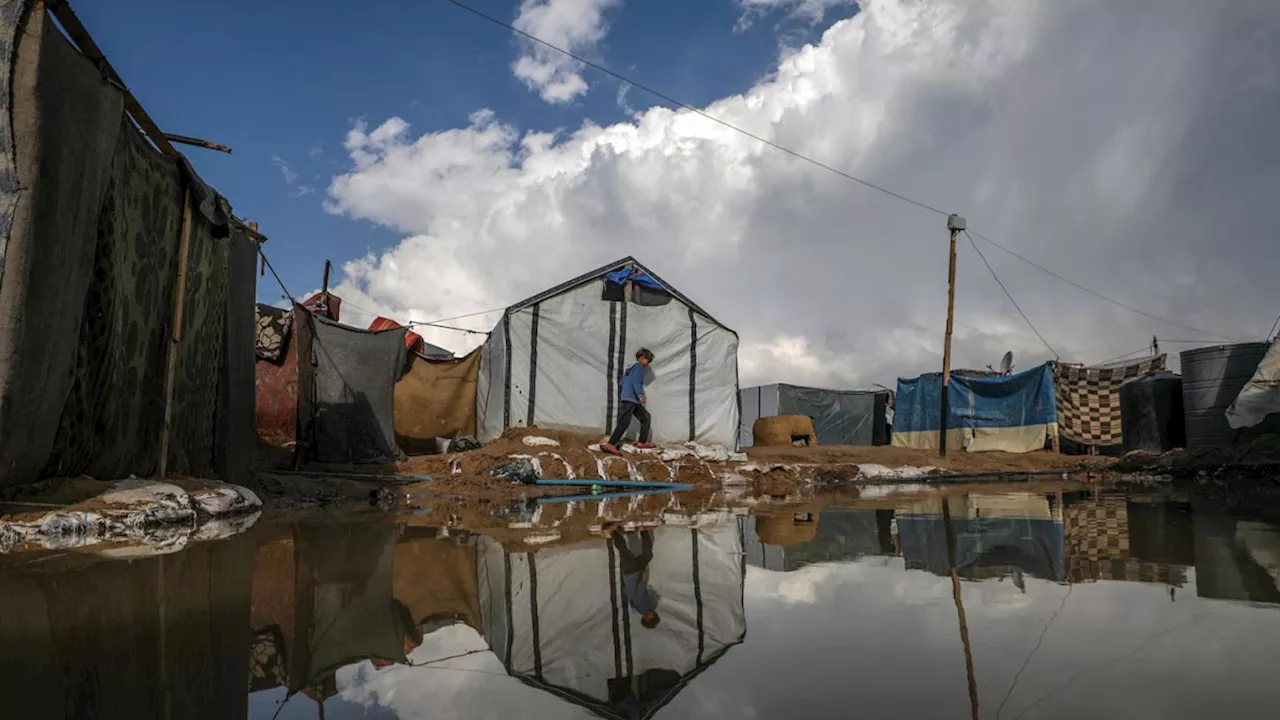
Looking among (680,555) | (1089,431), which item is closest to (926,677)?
(680,555)

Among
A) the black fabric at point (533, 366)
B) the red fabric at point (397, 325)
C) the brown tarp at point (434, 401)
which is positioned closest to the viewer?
the black fabric at point (533, 366)

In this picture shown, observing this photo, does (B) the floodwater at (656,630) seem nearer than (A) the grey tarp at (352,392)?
Yes

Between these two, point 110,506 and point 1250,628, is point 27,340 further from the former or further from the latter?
point 1250,628

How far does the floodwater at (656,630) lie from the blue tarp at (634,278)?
Answer: 9.45 metres

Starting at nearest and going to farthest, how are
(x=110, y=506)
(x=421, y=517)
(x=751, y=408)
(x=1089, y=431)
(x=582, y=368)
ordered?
(x=110, y=506)
(x=421, y=517)
(x=582, y=368)
(x=1089, y=431)
(x=751, y=408)

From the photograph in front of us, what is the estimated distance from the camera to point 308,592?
8.39 feet

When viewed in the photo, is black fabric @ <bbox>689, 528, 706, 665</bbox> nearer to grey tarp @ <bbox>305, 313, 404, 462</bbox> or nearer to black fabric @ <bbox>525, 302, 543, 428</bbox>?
grey tarp @ <bbox>305, 313, 404, 462</bbox>

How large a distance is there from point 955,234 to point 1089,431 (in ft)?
18.3

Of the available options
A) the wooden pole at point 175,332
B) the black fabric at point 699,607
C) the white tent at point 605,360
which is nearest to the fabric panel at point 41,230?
the wooden pole at point 175,332

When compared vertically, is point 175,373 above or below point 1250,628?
above

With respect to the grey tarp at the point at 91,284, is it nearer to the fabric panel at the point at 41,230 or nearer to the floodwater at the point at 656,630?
the fabric panel at the point at 41,230

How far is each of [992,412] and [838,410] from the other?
5398 mm

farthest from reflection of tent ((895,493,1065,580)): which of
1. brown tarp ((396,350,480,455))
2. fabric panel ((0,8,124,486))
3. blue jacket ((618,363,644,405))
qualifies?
brown tarp ((396,350,480,455))

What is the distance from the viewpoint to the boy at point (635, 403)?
10961mm
